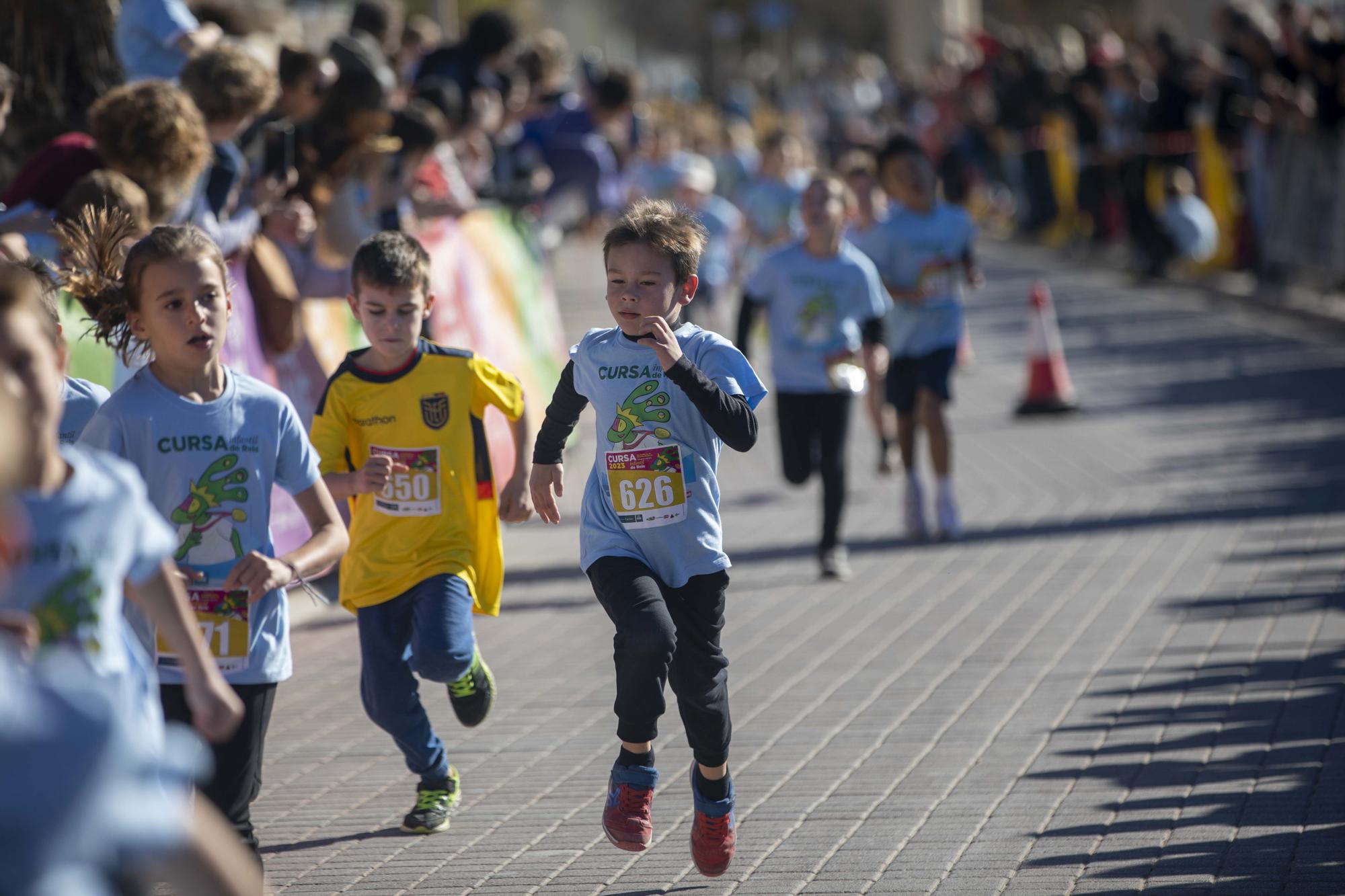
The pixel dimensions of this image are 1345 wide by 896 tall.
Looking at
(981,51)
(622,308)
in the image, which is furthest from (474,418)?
(981,51)

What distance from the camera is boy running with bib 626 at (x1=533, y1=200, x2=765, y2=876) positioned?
4754mm

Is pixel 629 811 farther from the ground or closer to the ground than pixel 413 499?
closer to the ground

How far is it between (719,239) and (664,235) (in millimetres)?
13510

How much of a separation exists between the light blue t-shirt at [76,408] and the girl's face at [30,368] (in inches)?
74.9

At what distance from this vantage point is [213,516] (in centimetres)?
419

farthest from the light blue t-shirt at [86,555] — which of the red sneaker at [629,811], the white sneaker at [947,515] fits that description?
the white sneaker at [947,515]

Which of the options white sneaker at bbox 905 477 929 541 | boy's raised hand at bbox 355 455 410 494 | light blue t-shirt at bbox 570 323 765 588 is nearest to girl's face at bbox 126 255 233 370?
boy's raised hand at bbox 355 455 410 494

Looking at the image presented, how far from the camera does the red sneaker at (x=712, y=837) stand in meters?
4.74

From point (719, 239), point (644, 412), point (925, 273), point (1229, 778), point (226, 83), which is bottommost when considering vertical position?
point (1229, 778)

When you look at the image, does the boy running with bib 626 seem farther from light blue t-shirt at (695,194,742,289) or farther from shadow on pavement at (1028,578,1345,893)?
light blue t-shirt at (695,194,742,289)

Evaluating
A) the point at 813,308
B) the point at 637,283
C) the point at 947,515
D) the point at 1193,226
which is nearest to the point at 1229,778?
the point at 637,283

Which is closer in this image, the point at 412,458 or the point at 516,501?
the point at 516,501

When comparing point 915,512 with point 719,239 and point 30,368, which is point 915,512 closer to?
point 30,368

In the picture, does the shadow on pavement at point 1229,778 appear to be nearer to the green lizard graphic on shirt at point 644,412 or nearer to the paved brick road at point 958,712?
the paved brick road at point 958,712
